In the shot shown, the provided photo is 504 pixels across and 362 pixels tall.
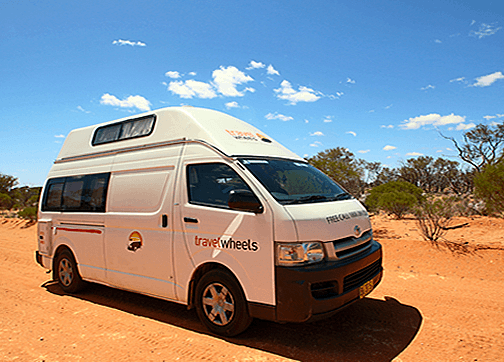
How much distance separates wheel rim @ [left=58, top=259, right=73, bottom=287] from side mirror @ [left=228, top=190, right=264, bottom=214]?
14.0 ft

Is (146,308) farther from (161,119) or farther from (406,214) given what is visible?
(406,214)

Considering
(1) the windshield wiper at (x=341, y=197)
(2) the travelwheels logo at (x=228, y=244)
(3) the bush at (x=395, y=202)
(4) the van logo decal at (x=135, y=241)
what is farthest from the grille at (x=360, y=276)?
(3) the bush at (x=395, y=202)

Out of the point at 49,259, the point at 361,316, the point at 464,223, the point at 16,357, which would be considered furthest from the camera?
the point at 464,223

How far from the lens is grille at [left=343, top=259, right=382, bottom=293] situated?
398cm

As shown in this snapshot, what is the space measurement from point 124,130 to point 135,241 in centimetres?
192

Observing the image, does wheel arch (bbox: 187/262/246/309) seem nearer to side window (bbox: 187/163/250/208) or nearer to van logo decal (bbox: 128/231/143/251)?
side window (bbox: 187/163/250/208)

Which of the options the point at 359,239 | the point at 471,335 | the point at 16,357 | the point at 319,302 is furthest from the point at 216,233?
the point at 471,335

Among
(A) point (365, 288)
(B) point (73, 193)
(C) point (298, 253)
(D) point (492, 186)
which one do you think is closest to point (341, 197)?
(A) point (365, 288)

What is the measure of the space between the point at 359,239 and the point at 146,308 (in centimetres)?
351

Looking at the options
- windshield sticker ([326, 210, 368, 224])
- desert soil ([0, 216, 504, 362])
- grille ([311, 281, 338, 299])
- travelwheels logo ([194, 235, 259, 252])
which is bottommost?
desert soil ([0, 216, 504, 362])

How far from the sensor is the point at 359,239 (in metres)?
4.43

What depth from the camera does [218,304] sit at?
434cm

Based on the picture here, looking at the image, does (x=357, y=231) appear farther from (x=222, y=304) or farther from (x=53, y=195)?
(x=53, y=195)

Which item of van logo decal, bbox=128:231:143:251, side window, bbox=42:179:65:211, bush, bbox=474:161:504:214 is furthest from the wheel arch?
bush, bbox=474:161:504:214
